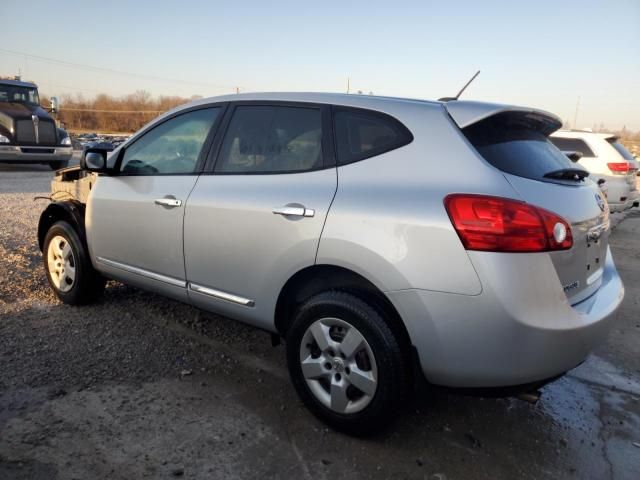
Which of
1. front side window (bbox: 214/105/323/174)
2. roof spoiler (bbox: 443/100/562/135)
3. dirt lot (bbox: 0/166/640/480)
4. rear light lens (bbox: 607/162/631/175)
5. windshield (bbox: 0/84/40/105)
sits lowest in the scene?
dirt lot (bbox: 0/166/640/480)

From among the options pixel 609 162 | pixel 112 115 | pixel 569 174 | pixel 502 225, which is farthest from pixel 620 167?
pixel 112 115

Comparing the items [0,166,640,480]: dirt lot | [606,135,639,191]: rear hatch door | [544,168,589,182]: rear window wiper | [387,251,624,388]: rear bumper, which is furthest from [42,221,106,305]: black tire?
[606,135,639,191]: rear hatch door

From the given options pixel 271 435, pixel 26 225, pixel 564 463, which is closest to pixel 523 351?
pixel 564 463

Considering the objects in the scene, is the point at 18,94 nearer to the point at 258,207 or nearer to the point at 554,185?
the point at 258,207

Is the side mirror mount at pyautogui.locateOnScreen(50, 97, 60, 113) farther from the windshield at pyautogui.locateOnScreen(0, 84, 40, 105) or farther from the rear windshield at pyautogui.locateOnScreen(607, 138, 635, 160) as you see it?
the rear windshield at pyautogui.locateOnScreen(607, 138, 635, 160)

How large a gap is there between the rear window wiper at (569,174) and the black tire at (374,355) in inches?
43.6

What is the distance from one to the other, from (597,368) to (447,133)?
2381 millimetres

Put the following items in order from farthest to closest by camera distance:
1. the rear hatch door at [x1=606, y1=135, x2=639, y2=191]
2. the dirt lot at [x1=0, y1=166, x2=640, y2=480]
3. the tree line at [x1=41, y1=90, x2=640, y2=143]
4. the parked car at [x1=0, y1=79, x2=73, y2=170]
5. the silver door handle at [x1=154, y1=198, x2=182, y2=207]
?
the tree line at [x1=41, y1=90, x2=640, y2=143]
the parked car at [x1=0, y1=79, x2=73, y2=170]
the rear hatch door at [x1=606, y1=135, x2=639, y2=191]
the silver door handle at [x1=154, y1=198, x2=182, y2=207]
the dirt lot at [x1=0, y1=166, x2=640, y2=480]

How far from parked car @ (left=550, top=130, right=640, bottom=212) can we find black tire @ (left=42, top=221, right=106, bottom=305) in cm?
807

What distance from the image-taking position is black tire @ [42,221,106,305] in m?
3.99

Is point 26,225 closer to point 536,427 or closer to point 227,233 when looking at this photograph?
point 227,233

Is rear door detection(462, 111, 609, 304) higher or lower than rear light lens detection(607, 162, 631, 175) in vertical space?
higher

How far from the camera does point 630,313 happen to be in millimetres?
4785

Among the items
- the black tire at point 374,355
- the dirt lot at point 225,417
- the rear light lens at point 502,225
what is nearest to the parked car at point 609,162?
the dirt lot at point 225,417
